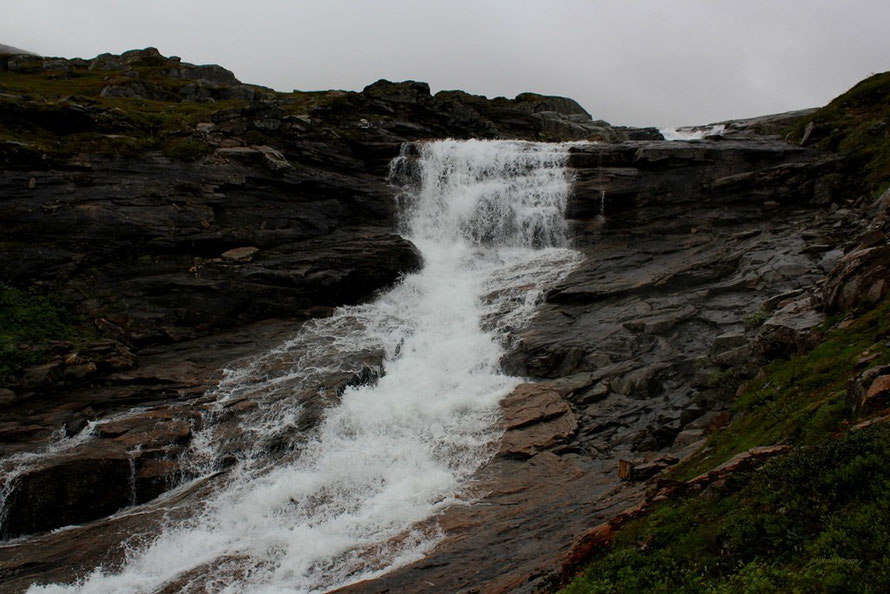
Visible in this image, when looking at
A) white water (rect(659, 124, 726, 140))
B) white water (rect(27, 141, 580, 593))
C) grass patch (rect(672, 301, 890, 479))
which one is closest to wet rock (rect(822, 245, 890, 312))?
grass patch (rect(672, 301, 890, 479))

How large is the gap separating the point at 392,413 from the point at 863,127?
3131 cm

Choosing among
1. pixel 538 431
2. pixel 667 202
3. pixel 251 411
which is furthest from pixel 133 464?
pixel 667 202

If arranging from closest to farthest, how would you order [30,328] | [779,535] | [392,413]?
[779,535], [392,413], [30,328]

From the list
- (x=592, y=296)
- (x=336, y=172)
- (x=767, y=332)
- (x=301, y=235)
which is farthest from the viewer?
(x=336, y=172)

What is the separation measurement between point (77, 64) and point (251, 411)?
211 ft

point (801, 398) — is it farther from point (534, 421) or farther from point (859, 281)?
point (534, 421)

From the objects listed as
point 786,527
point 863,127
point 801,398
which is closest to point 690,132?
point 863,127

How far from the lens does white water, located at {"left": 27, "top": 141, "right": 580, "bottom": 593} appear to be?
14383 mm

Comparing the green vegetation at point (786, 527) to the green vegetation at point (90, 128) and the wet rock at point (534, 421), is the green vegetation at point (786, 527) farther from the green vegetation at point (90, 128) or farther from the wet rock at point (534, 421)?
the green vegetation at point (90, 128)

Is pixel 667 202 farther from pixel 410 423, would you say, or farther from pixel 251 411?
pixel 251 411

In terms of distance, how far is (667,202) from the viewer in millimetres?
33875

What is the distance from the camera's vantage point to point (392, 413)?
68.1 ft

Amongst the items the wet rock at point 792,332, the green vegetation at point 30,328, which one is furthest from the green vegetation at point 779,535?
the green vegetation at point 30,328

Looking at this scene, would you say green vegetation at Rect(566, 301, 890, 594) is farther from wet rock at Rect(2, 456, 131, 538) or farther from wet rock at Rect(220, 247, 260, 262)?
wet rock at Rect(220, 247, 260, 262)
